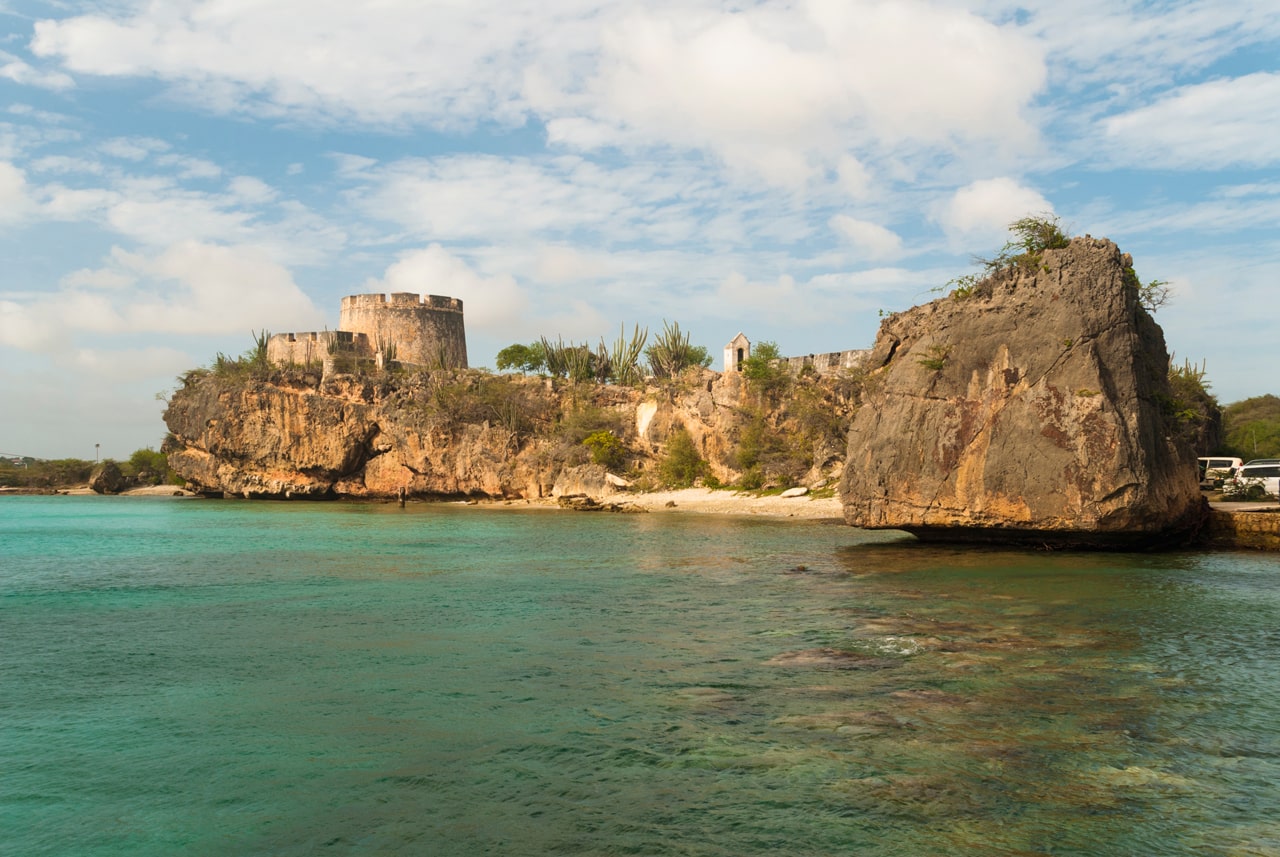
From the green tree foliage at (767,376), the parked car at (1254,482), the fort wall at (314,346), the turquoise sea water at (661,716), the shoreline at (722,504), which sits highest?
the fort wall at (314,346)

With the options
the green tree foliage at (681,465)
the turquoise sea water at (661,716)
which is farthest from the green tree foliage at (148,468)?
the turquoise sea water at (661,716)

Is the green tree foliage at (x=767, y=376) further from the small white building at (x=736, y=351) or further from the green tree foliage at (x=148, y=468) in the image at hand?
the green tree foliage at (x=148, y=468)

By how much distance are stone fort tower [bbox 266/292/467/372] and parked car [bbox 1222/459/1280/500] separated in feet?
163

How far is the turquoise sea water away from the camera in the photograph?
18.3 feet

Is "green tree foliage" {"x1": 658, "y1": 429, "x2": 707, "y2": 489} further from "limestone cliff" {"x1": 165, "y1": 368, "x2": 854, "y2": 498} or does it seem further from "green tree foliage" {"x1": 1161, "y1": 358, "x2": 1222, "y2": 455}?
"green tree foliage" {"x1": 1161, "y1": 358, "x2": 1222, "y2": 455}

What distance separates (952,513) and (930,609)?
653 cm

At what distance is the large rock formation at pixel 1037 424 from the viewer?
17047mm

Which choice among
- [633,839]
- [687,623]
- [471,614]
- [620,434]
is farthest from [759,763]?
[620,434]

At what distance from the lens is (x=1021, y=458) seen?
58.1ft

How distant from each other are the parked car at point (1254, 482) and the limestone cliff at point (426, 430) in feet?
79.8

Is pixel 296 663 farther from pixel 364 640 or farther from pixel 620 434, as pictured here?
pixel 620 434

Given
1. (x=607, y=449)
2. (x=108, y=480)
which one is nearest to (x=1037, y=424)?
(x=607, y=449)

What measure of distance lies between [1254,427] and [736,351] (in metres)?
28.3

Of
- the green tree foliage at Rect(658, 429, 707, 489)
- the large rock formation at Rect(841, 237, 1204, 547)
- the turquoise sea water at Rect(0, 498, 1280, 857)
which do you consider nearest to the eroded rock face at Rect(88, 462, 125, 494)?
the green tree foliage at Rect(658, 429, 707, 489)
